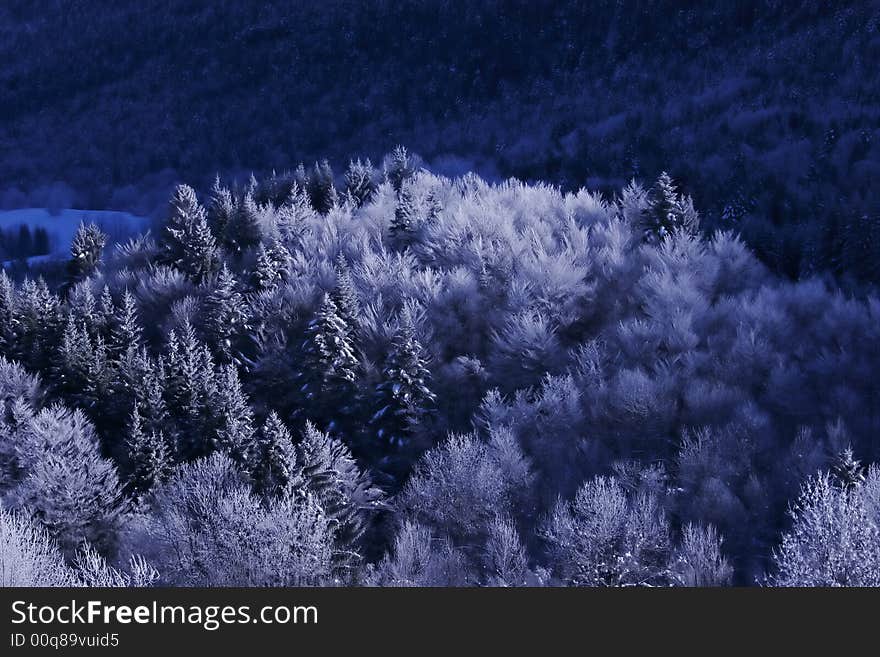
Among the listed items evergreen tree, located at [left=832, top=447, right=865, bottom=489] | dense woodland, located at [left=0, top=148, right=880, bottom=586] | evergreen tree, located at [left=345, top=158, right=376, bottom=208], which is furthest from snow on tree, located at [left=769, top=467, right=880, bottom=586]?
evergreen tree, located at [left=345, top=158, right=376, bottom=208]

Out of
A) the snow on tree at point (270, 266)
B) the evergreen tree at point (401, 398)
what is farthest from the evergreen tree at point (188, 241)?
the evergreen tree at point (401, 398)

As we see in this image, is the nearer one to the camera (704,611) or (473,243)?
(704,611)

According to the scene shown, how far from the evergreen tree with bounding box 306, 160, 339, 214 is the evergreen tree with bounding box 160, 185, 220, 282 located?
10364 mm

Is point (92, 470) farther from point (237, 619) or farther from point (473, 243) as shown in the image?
point (473, 243)

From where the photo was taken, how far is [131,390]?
32000 millimetres

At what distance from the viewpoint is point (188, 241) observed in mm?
46781

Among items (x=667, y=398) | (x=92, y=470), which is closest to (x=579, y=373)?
(x=667, y=398)

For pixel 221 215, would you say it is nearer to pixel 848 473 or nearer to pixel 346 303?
pixel 346 303

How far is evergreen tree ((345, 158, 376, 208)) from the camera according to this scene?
58406 mm

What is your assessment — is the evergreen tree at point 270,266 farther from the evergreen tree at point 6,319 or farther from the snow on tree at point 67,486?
the snow on tree at point 67,486

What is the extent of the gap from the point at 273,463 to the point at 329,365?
8034 mm

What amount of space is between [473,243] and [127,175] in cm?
7988

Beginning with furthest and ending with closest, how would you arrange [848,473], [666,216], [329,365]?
[666,216] → [329,365] → [848,473]

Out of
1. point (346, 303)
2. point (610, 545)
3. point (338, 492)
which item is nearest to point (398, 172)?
point (346, 303)
